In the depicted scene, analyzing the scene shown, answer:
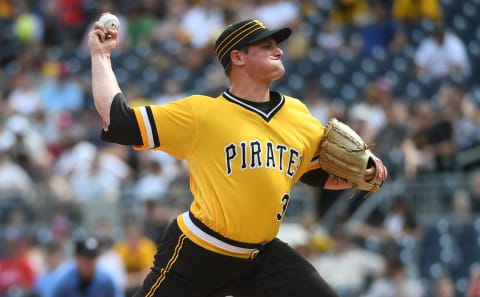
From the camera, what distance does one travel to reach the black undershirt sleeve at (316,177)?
564 cm

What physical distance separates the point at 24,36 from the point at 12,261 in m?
6.97

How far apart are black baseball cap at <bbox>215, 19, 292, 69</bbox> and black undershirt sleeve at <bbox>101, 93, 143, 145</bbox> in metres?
Answer: 0.62

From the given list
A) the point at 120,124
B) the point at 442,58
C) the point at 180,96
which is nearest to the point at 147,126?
the point at 120,124

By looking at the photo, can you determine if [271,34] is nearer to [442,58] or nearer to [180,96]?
[442,58]

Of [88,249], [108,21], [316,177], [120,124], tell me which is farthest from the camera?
[88,249]

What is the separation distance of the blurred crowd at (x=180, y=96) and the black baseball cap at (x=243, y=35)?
3478 mm

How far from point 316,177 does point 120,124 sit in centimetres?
122

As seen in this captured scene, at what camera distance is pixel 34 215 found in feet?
39.9

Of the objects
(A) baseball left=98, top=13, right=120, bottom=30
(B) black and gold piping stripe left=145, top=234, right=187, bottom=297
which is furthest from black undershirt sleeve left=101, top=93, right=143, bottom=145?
(B) black and gold piping stripe left=145, top=234, right=187, bottom=297

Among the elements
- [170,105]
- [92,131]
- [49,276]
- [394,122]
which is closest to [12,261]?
[49,276]

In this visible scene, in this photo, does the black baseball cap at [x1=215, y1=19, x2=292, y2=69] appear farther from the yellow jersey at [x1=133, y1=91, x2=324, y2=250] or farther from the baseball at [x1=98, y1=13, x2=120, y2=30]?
the baseball at [x1=98, y1=13, x2=120, y2=30]

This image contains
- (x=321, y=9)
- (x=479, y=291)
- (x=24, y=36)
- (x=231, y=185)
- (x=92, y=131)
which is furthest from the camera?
(x=24, y=36)

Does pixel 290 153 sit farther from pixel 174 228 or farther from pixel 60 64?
pixel 60 64

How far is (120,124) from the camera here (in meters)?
4.98
